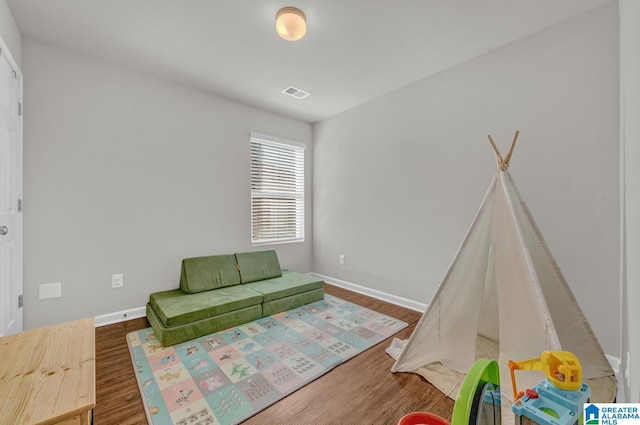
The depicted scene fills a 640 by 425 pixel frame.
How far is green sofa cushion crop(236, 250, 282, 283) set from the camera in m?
3.32

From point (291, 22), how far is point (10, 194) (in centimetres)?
252

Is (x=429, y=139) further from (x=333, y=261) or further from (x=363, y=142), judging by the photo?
(x=333, y=261)

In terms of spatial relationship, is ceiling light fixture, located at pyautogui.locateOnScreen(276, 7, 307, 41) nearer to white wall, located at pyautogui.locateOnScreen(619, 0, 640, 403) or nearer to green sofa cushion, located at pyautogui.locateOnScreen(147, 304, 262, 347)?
white wall, located at pyautogui.locateOnScreen(619, 0, 640, 403)

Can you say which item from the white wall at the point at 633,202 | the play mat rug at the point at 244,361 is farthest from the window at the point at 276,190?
the white wall at the point at 633,202

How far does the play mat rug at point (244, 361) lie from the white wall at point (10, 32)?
2.49m

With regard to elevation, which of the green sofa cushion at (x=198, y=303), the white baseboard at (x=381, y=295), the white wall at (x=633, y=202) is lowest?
the white baseboard at (x=381, y=295)

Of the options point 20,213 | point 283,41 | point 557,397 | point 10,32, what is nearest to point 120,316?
point 20,213

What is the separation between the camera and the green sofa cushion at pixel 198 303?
7.65 ft

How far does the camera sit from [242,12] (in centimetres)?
201

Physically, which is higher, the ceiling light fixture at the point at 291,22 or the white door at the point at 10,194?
the ceiling light fixture at the point at 291,22

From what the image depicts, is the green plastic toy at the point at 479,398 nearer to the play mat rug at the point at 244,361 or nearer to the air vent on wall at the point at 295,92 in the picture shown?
the play mat rug at the point at 244,361

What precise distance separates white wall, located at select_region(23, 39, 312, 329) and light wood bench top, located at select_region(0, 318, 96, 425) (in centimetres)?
136

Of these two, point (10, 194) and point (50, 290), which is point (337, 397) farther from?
point (10, 194)

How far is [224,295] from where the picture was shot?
280 cm
